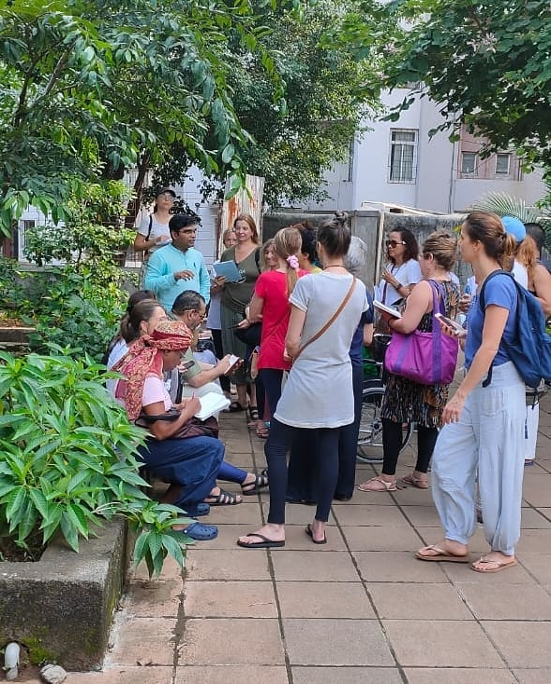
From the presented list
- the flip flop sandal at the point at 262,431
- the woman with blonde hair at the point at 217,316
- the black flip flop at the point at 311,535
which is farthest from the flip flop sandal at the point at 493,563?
the woman with blonde hair at the point at 217,316

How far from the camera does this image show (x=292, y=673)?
3070mm

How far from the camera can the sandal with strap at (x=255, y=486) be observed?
17.0 feet

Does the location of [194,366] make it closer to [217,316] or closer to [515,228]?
[515,228]

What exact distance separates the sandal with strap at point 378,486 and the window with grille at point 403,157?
17499 millimetres

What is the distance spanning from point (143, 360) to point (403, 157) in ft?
62.8

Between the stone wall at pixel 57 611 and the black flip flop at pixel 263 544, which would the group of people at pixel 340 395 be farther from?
the stone wall at pixel 57 611

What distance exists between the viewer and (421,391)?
16.5ft

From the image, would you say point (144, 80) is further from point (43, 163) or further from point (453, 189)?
point (453, 189)

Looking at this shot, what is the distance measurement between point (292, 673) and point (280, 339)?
2.57 meters

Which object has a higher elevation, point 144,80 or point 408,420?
point 144,80

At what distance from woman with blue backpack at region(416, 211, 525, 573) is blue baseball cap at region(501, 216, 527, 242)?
0.21m

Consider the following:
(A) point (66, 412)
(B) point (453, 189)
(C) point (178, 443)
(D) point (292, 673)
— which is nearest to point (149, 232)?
(C) point (178, 443)

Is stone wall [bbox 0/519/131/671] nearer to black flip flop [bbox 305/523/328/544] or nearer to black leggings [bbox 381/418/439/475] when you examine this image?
black flip flop [bbox 305/523/328/544]

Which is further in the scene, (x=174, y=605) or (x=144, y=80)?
(x=144, y=80)
